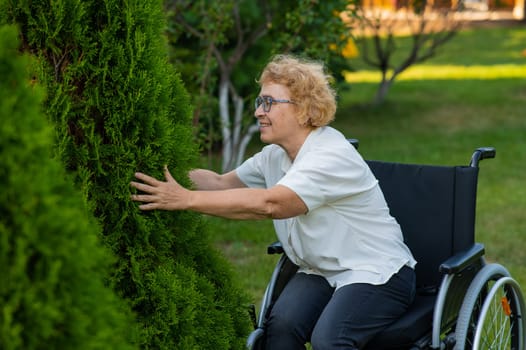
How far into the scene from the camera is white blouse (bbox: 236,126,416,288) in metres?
3.35

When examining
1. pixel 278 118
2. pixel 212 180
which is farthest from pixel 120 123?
pixel 212 180

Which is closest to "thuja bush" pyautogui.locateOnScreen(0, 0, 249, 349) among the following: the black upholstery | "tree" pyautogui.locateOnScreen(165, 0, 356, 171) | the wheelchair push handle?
the black upholstery

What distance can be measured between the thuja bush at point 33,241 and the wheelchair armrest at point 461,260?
168 cm

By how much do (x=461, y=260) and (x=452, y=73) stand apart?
1458 cm

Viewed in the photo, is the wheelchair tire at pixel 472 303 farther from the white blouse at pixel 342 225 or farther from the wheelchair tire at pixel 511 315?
the white blouse at pixel 342 225

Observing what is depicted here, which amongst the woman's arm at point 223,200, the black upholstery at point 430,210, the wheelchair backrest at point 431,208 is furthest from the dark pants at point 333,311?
the woman's arm at point 223,200

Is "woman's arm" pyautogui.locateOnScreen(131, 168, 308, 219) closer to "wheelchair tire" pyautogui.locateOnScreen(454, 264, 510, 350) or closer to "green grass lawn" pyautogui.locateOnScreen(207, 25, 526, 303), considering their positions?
"green grass lawn" pyautogui.locateOnScreen(207, 25, 526, 303)

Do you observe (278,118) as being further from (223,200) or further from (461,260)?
(461,260)

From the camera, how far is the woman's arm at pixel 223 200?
2.88 meters

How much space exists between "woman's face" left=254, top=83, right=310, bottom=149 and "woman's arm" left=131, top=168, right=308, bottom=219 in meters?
0.32

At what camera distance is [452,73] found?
1752cm

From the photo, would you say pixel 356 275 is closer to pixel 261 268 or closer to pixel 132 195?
pixel 132 195

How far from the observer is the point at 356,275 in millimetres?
3426

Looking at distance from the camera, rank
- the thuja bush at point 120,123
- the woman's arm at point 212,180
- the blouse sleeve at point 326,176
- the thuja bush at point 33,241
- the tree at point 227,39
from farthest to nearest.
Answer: the tree at point 227,39, the woman's arm at point 212,180, the blouse sleeve at point 326,176, the thuja bush at point 120,123, the thuja bush at point 33,241
